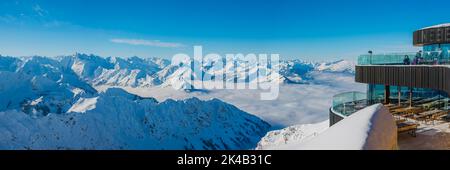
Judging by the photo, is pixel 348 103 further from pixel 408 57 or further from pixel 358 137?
pixel 358 137

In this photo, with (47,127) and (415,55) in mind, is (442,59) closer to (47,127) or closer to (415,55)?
(415,55)

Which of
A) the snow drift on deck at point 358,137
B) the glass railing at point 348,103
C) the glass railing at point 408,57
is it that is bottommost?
the glass railing at point 348,103

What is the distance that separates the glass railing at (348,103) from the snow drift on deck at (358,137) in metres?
12.2

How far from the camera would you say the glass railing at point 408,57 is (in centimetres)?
1755

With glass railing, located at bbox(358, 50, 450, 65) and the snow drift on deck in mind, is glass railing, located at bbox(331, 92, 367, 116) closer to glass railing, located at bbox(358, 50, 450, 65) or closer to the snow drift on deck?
glass railing, located at bbox(358, 50, 450, 65)

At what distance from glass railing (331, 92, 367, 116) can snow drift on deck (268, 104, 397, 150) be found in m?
12.2

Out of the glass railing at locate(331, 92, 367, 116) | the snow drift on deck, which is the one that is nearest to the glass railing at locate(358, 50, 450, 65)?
the glass railing at locate(331, 92, 367, 116)

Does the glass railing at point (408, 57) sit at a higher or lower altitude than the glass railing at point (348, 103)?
higher

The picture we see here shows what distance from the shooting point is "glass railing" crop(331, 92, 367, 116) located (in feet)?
63.0

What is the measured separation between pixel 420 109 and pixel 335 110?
4413 mm

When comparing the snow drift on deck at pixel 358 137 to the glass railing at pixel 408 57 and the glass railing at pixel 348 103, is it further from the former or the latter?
the glass railing at pixel 408 57

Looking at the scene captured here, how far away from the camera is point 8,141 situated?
146m

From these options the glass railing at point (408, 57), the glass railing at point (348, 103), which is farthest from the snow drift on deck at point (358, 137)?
the glass railing at point (408, 57)

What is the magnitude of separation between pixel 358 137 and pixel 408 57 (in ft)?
54.2
